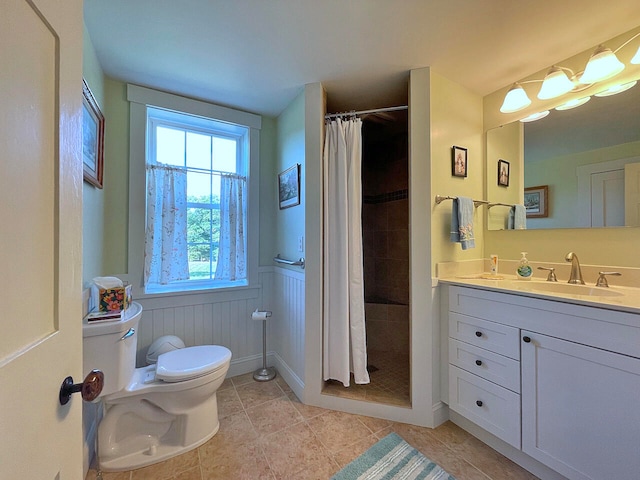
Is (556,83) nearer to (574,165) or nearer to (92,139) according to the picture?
(574,165)

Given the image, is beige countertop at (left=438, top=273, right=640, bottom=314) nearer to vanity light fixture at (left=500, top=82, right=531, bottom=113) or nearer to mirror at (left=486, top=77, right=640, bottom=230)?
mirror at (left=486, top=77, right=640, bottom=230)

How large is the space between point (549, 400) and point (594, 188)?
3.86 ft

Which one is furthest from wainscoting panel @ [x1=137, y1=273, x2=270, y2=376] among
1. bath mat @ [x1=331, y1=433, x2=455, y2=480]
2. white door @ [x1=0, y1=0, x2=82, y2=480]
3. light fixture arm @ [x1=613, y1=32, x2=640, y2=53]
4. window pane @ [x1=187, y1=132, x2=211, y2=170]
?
light fixture arm @ [x1=613, y1=32, x2=640, y2=53]

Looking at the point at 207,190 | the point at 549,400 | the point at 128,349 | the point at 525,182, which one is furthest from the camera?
the point at 207,190

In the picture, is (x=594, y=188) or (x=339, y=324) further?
(x=339, y=324)

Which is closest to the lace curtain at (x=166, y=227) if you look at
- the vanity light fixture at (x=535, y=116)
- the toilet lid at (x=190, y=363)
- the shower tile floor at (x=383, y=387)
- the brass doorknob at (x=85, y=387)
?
the toilet lid at (x=190, y=363)

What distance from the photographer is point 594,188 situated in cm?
151

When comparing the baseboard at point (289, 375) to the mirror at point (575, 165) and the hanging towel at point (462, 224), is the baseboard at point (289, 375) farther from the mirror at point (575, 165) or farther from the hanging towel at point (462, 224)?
the mirror at point (575, 165)

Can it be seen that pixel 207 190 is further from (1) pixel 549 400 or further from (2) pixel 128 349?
(1) pixel 549 400

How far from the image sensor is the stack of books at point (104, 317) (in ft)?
4.22

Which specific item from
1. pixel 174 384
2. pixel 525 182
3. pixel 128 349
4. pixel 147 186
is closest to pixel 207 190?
pixel 147 186

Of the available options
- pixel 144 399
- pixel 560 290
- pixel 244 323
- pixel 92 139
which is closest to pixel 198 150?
pixel 92 139

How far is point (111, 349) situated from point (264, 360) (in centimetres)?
120

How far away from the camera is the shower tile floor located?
1.83 m
